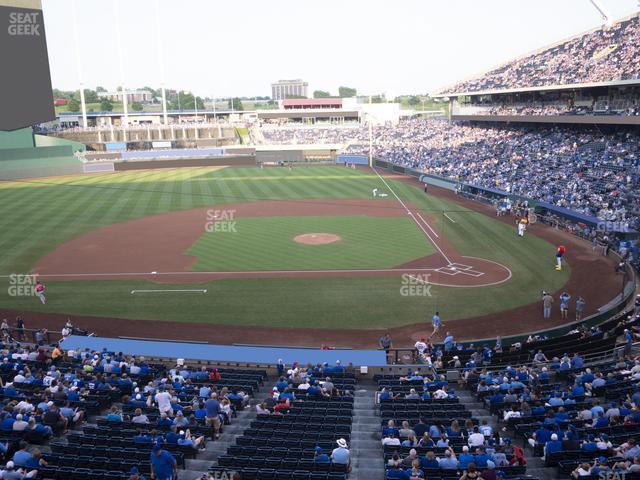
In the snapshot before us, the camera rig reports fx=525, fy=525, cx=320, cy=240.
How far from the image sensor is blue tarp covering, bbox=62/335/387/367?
17969mm

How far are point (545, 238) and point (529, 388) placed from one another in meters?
24.8

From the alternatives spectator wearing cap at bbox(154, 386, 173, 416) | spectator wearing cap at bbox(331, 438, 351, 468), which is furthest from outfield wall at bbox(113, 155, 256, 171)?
spectator wearing cap at bbox(331, 438, 351, 468)

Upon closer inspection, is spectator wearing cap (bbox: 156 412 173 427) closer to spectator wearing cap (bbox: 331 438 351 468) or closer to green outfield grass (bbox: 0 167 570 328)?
spectator wearing cap (bbox: 331 438 351 468)

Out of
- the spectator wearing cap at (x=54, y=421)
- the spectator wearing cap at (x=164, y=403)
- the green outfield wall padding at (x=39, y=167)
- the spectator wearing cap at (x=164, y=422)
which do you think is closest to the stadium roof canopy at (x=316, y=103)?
the green outfield wall padding at (x=39, y=167)

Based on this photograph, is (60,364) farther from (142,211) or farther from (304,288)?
(142,211)

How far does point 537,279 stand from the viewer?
1110 inches

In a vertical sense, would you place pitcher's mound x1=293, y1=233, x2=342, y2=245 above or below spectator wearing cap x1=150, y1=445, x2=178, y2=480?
below

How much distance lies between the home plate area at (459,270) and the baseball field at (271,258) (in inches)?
2.3

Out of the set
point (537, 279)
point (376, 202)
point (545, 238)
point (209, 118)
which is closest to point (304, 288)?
point (537, 279)

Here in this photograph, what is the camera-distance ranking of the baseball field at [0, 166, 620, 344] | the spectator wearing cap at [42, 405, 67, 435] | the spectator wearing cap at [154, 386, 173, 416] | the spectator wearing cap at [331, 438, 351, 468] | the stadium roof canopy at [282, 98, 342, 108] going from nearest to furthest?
the spectator wearing cap at [331, 438, 351, 468] → the spectator wearing cap at [42, 405, 67, 435] → the spectator wearing cap at [154, 386, 173, 416] → the baseball field at [0, 166, 620, 344] → the stadium roof canopy at [282, 98, 342, 108]

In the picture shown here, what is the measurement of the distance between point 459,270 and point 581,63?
33027 millimetres

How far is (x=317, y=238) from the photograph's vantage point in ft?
125

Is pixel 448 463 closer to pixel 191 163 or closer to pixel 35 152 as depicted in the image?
pixel 35 152

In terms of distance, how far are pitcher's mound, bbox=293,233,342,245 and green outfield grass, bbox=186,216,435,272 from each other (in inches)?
19.5
